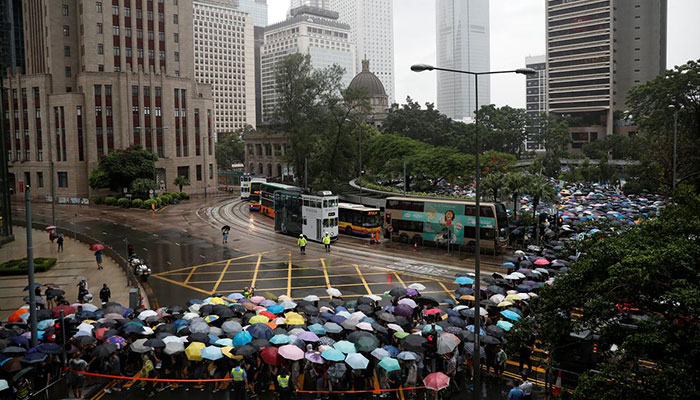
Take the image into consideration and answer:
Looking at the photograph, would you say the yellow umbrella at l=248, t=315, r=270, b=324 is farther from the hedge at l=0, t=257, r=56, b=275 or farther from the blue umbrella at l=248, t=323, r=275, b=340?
the hedge at l=0, t=257, r=56, b=275

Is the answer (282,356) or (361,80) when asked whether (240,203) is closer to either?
(282,356)

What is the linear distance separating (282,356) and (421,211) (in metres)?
25.1

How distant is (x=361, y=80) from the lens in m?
139

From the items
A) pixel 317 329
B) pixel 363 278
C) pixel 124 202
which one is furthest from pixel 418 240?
pixel 124 202

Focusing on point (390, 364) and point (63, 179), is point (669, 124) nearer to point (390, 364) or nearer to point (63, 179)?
point (390, 364)

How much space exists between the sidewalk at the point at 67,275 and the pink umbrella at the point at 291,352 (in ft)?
42.8

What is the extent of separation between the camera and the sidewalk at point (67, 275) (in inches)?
1055

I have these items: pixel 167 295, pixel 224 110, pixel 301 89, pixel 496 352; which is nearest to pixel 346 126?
pixel 301 89

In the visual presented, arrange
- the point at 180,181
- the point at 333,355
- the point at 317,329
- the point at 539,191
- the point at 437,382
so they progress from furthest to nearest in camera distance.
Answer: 1. the point at 180,181
2. the point at 539,191
3. the point at 317,329
4. the point at 333,355
5. the point at 437,382

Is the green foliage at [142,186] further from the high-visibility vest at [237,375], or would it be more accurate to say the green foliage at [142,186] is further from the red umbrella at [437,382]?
the red umbrella at [437,382]

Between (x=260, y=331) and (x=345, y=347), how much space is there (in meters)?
2.75

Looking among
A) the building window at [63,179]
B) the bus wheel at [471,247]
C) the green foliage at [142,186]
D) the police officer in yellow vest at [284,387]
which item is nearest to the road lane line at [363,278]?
the bus wheel at [471,247]

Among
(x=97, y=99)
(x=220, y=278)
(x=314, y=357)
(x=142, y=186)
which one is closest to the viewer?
(x=314, y=357)

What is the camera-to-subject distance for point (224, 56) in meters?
194
